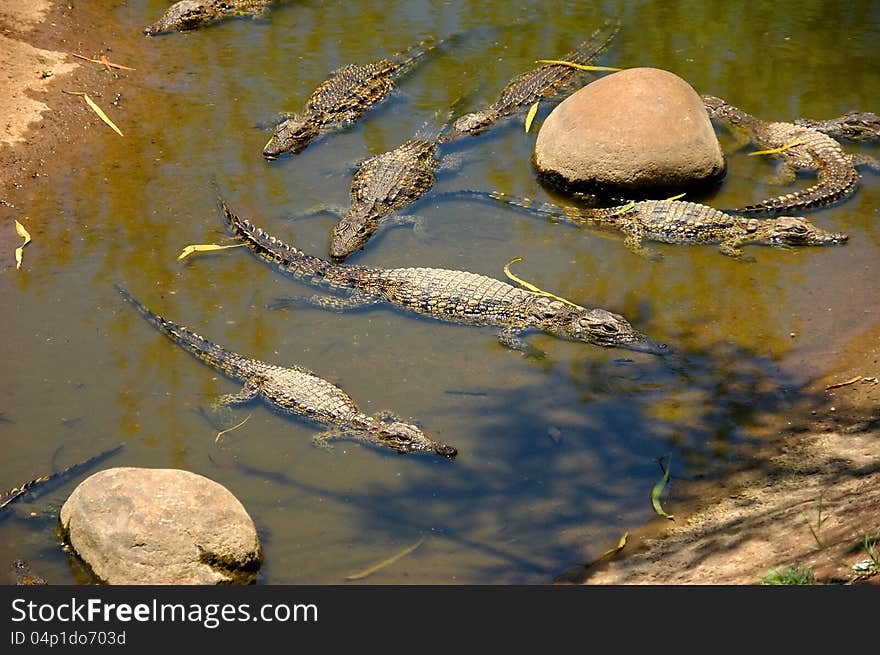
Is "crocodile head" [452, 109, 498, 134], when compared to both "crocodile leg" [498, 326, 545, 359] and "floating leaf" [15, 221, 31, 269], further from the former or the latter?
"floating leaf" [15, 221, 31, 269]

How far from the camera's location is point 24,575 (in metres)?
5.27

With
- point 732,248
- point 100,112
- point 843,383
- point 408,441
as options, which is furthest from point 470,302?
point 100,112

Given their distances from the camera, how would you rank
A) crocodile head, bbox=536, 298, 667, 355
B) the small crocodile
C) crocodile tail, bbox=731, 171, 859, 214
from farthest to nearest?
1. crocodile tail, bbox=731, 171, 859, 214
2. crocodile head, bbox=536, 298, 667, 355
3. the small crocodile

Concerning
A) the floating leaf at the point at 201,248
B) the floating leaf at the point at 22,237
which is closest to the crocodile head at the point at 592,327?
the floating leaf at the point at 201,248

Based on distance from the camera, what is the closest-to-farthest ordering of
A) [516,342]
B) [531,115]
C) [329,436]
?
[329,436] < [516,342] < [531,115]

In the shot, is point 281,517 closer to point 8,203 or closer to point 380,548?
point 380,548

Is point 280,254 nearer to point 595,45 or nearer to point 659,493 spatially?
point 659,493

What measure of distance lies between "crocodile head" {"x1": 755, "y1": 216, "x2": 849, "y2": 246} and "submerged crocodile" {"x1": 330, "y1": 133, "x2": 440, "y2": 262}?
2.90 metres

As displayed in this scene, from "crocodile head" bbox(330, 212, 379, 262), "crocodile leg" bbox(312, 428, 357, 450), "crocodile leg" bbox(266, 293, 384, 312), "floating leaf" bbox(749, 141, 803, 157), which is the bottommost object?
"crocodile leg" bbox(312, 428, 357, 450)

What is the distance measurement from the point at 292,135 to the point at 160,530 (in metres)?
5.07

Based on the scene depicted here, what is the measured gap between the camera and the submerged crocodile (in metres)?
8.13

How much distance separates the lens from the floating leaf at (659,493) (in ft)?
18.7

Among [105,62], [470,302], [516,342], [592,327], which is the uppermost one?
[105,62]

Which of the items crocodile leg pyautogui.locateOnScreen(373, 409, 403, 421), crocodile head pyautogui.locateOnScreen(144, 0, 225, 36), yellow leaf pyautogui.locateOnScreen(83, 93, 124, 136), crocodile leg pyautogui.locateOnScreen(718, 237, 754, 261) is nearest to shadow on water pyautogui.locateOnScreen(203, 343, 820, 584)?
crocodile leg pyautogui.locateOnScreen(373, 409, 403, 421)
